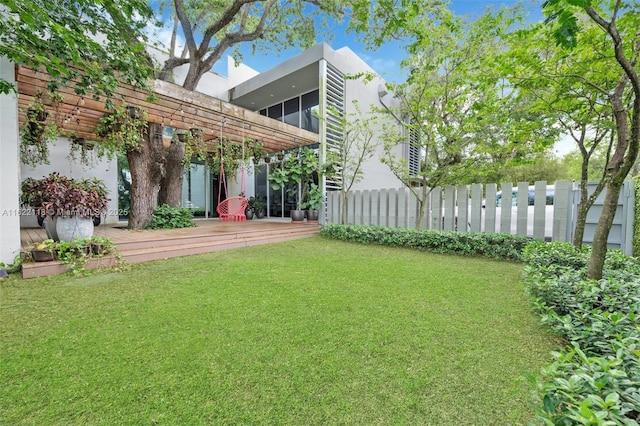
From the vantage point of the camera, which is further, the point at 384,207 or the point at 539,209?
the point at 384,207

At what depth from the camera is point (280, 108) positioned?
1108 centimetres

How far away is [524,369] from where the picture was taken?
157 cm

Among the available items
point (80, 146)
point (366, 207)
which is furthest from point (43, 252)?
point (366, 207)

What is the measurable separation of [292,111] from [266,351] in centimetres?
1016

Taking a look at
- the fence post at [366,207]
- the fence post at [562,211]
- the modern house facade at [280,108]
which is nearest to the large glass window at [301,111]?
the modern house facade at [280,108]

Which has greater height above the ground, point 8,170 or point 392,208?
point 8,170

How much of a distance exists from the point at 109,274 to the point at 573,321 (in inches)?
189

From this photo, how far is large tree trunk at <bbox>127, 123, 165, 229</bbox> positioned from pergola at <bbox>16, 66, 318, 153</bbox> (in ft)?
1.88

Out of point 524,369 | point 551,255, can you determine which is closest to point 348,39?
point 551,255

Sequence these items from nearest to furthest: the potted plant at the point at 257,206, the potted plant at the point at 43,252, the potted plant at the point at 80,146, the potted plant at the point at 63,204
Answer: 1. the potted plant at the point at 43,252
2. the potted plant at the point at 63,204
3. the potted plant at the point at 80,146
4. the potted plant at the point at 257,206

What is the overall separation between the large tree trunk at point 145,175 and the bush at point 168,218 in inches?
5.1

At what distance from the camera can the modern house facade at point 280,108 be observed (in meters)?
7.91

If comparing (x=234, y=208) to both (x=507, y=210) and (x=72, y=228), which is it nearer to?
(x=72, y=228)

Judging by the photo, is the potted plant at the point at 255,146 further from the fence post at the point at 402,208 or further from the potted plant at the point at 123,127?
the fence post at the point at 402,208
